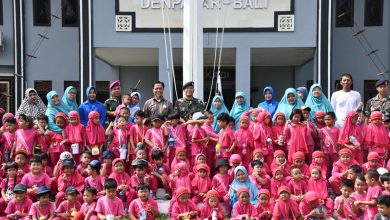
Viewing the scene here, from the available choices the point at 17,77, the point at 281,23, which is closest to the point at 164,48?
the point at 281,23

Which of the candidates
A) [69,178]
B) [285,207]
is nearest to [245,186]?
[285,207]

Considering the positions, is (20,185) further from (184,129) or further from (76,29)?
(76,29)

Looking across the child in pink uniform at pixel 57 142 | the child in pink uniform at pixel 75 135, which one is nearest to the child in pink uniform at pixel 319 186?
the child in pink uniform at pixel 75 135

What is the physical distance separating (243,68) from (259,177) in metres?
6.25

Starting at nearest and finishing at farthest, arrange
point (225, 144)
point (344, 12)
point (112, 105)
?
point (225, 144) → point (112, 105) → point (344, 12)

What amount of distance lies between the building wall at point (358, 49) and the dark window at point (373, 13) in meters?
0.09

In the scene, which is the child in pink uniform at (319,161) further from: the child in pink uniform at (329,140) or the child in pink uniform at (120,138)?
the child in pink uniform at (120,138)

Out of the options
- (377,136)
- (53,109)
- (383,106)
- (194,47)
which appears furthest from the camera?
(194,47)

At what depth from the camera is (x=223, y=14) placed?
12922mm

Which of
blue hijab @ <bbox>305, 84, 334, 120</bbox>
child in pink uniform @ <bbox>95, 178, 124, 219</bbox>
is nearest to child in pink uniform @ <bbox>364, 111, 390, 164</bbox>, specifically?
blue hijab @ <bbox>305, 84, 334, 120</bbox>

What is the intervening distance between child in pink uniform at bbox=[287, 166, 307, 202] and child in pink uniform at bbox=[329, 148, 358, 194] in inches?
16.5

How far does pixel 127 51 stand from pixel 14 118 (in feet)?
19.7

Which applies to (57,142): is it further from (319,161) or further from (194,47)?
(319,161)

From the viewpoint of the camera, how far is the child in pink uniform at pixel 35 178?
724cm
